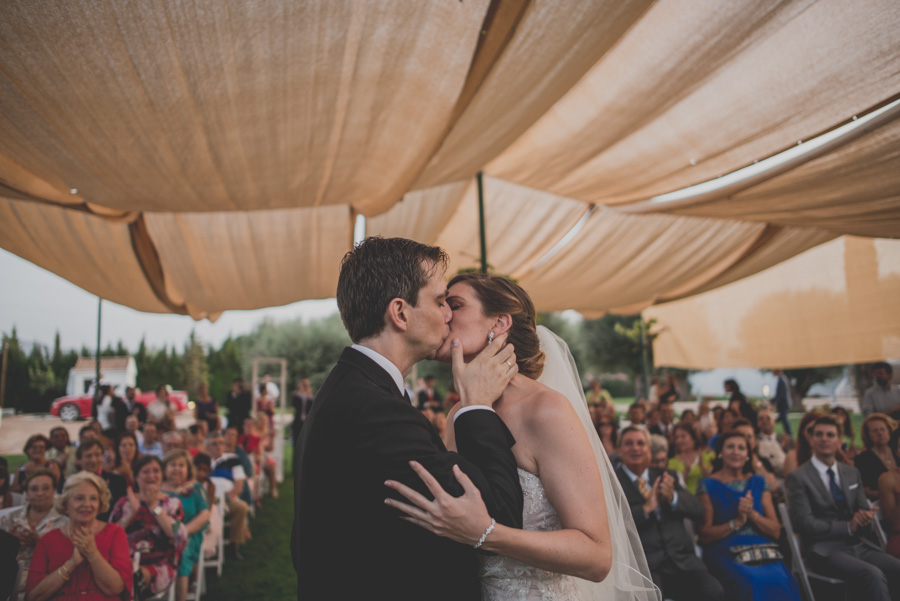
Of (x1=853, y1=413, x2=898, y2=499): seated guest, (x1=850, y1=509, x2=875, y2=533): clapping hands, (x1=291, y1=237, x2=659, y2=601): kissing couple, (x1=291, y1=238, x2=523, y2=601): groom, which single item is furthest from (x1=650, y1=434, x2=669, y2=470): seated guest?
(x1=291, y1=238, x2=523, y2=601): groom

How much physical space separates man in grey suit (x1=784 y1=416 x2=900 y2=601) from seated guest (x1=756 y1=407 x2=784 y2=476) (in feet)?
7.28

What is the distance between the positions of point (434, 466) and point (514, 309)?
0.89 m

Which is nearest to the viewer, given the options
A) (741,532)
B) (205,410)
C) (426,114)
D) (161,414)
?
(426,114)

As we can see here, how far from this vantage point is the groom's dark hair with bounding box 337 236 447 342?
183 cm

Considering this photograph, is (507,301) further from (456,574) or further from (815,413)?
(815,413)

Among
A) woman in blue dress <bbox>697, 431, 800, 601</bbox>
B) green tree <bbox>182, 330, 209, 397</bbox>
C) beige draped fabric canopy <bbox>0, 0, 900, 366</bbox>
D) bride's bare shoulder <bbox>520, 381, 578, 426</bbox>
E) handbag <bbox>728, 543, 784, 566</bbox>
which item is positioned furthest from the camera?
green tree <bbox>182, 330, 209, 397</bbox>

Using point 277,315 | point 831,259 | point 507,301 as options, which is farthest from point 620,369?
point 507,301

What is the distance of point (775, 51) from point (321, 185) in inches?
133

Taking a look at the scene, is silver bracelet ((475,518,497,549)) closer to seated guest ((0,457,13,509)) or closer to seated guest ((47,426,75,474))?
seated guest ((0,457,13,509))

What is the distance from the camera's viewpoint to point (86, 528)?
11.6ft

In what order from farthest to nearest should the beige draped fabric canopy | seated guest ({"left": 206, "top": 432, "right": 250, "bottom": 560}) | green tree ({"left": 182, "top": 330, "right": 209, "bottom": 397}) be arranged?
1. green tree ({"left": 182, "top": 330, "right": 209, "bottom": 397})
2. seated guest ({"left": 206, "top": 432, "right": 250, "bottom": 560})
3. the beige draped fabric canopy

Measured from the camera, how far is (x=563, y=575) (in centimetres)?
211

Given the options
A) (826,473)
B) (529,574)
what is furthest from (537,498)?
(826,473)

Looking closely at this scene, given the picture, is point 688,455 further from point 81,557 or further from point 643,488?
point 81,557
